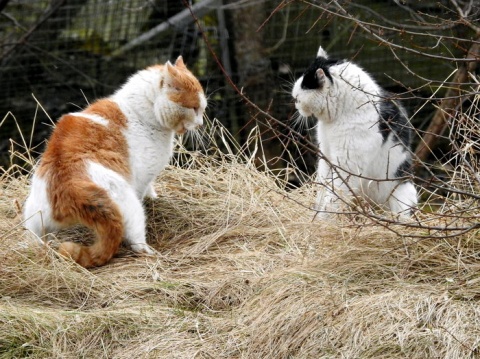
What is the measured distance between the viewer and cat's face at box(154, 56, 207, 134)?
4.89 meters

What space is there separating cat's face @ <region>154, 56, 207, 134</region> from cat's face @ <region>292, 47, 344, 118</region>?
1.99 ft

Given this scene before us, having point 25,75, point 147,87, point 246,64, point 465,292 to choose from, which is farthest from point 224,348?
point 25,75

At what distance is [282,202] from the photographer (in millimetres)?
5004

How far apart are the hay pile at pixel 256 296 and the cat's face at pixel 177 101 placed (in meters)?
0.63

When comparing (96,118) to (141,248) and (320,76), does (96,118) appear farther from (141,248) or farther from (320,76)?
(320,76)

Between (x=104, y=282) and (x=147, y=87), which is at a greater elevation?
(x=147, y=87)

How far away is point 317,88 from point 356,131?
1.11 feet

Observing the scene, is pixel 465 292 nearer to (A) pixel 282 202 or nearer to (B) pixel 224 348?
(B) pixel 224 348

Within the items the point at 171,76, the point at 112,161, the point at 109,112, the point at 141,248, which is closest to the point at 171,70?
the point at 171,76

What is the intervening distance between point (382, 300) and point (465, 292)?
33 centimetres

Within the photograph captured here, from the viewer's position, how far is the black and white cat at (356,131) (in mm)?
5082

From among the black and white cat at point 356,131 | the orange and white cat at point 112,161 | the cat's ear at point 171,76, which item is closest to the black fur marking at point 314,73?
the black and white cat at point 356,131

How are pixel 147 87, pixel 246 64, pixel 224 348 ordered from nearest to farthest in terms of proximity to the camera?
pixel 224 348 < pixel 147 87 < pixel 246 64

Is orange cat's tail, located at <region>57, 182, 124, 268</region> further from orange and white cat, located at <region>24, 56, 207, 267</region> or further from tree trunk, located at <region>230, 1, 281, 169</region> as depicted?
tree trunk, located at <region>230, 1, 281, 169</region>
